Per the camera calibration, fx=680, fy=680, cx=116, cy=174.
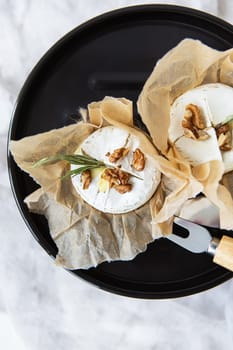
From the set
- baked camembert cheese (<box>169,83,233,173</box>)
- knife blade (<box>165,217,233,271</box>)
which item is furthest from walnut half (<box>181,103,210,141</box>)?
knife blade (<box>165,217,233,271</box>)

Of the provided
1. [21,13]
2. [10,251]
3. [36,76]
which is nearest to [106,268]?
[10,251]

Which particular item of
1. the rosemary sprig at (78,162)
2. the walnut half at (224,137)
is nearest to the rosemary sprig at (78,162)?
the rosemary sprig at (78,162)

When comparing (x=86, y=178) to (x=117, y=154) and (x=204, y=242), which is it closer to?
(x=117, y=154)

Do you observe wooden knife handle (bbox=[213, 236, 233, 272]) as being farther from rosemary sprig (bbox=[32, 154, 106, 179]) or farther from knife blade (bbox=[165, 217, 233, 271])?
rosemary sprig (bbox=[32, 154, 106, 179])

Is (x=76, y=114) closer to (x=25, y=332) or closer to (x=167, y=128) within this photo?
(x=167, y=128)

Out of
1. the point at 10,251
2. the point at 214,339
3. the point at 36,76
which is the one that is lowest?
the point at 214,339

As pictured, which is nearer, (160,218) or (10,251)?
(160,218)
